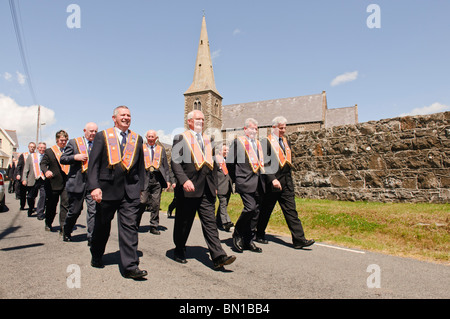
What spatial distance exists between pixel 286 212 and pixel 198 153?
6.89 ft

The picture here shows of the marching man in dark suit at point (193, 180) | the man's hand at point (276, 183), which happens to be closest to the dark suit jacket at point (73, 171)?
the marching man in dark suit at point (193, 180)

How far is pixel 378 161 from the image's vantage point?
9344mm

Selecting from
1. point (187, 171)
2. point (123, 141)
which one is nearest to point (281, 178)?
point (187, 171)

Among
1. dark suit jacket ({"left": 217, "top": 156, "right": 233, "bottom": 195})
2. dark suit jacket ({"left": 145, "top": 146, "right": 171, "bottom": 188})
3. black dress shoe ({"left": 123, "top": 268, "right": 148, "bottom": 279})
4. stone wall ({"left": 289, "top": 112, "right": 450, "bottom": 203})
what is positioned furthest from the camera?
stone wall ({"left": 289, "top": 112, "right": 450, "bottom": 203})

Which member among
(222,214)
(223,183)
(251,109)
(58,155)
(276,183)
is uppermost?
(251,109)

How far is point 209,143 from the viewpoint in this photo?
473 cm

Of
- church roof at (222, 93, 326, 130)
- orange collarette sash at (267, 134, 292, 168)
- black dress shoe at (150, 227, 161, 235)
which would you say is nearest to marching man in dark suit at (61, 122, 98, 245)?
black dress shoe at (150, 227, 161, 235)

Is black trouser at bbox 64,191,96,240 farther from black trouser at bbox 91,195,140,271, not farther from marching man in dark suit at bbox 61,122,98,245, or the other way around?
black trouser at bbox 91,195,140,271

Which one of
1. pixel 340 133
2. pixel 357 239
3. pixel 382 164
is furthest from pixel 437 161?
pixel 357 239

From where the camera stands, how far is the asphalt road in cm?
330

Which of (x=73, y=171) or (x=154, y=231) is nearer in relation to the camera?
(x=73, y=171)

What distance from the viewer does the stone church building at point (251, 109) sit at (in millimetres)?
53781

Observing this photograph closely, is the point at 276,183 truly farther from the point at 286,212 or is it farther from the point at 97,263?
the point at 97,263
